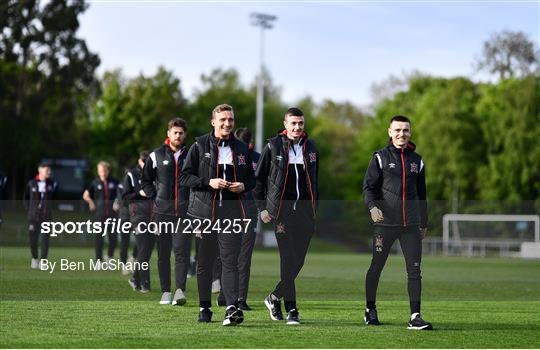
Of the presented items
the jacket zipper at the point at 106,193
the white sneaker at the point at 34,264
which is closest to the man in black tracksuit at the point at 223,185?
the white sneaker at the point at 34,264

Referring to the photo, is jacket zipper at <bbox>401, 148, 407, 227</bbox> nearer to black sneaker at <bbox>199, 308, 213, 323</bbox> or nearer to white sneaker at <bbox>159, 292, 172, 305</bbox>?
black sneaker at <bbox>199, 308, 213, 323</bbox>

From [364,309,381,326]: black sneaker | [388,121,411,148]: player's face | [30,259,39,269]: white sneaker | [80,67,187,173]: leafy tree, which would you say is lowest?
[30,259,39,269]: white sneaker

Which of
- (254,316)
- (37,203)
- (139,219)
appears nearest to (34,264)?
(37,203)

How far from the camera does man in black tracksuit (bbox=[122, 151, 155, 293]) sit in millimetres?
15086

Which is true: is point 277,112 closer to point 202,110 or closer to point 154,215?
point 202,110

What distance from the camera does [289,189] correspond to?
37.2ft

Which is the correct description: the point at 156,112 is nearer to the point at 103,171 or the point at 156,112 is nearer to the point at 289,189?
the point at 103,171

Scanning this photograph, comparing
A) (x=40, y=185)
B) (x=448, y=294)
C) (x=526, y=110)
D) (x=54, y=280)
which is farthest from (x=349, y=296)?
(x=526, y=110)

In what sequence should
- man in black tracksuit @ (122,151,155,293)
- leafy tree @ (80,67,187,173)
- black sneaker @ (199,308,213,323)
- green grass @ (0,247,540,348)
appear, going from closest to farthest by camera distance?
green grass @ (0,247,540,348) → black sneaker @ (199,308,213,323) → man in black tracksuit @ (122,151,155,293) → leafy tree @ (80,67,187,173)

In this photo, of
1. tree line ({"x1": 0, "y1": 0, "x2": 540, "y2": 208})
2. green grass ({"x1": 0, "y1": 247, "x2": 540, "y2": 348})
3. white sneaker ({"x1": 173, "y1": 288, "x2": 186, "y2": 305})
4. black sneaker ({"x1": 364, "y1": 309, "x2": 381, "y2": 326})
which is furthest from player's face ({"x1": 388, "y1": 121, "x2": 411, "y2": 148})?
tree line ({"x1": 0, "y1": 0, "x2": 540, "y2": 208})

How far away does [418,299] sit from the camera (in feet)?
36.3

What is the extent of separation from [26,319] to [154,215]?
3.43 meters

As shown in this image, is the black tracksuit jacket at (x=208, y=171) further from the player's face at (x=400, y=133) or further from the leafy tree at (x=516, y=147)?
the leafy tree at (x=516, y=147)

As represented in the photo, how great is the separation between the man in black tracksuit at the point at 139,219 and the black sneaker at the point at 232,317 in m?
4.41
